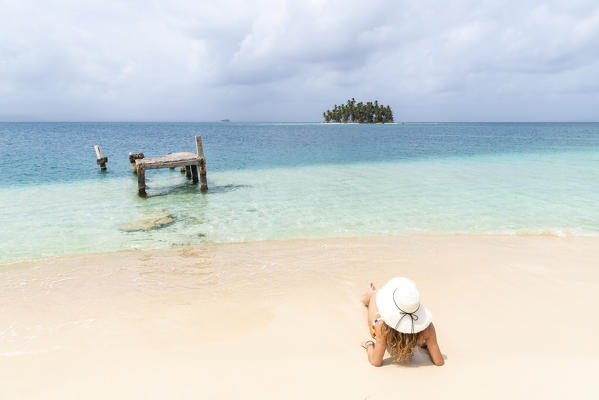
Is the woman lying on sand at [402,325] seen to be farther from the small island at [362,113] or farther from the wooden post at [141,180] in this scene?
the small island at [362,113]

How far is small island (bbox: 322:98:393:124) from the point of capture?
446 feet

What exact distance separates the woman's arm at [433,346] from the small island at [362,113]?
141 meters

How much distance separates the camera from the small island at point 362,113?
136m

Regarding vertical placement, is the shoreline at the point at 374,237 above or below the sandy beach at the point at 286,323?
below

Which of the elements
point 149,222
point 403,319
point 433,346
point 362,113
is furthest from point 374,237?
point 362,113

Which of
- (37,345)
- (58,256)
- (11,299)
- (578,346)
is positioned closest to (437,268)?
(578,346)

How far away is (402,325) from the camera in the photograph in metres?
3.26

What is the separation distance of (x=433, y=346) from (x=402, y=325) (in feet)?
1.86

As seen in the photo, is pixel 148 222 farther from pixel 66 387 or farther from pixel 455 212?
Result: pixel 455 212

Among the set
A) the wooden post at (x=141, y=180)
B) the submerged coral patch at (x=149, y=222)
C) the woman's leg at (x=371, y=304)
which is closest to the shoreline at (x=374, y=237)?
the submerged coral patch at (x=149, y=222)

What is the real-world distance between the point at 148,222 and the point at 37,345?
5991 millimetres

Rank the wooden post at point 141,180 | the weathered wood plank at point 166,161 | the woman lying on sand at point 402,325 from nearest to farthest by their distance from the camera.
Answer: the woman lying on sand at point 402,325, the wooden post at point 141,180, the weathered wood plank at point 166,161

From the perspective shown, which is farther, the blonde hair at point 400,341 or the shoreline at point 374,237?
the shoreline at point 374,237

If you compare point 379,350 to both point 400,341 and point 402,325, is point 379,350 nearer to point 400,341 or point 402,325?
point 400,341
